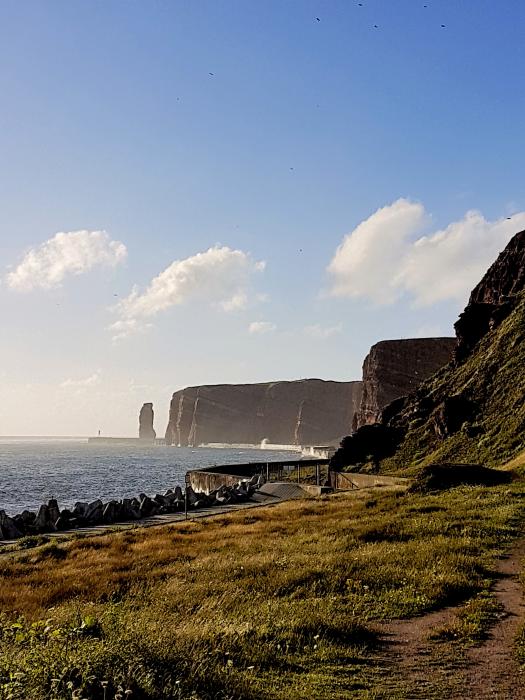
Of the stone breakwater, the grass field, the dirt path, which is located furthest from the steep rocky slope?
the dirt path

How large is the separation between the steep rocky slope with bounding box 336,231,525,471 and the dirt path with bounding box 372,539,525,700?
3535 cm

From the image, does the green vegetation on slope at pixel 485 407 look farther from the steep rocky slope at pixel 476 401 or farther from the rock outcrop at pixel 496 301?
the rock outcrop at pixel 496 301

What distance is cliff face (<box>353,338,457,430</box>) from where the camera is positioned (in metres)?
128

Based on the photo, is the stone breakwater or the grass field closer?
the grass field

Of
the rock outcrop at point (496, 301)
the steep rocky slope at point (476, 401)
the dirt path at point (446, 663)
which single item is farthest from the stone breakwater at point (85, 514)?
the rock outcrop at point (496, 301)

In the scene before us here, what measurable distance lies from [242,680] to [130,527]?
22192 millimetres

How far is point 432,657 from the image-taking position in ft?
29.1

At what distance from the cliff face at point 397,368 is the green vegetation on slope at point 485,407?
64.9m

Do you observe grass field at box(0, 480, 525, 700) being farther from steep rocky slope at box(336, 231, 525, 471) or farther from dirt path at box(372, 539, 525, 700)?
steep rocky slope at box(336, 231, 525, 471)

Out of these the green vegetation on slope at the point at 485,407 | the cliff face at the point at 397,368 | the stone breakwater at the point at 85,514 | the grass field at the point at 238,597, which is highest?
the cliff face at the point at 397,368

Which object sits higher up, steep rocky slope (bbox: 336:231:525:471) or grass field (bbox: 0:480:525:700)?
steep rocky slope (bbox: 336:231:525:471)

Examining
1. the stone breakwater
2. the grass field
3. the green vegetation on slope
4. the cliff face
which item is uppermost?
the cliff face

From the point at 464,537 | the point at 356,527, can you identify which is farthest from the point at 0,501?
the point at 464,537

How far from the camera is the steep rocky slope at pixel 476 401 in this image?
48.0 meters
